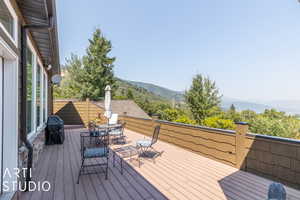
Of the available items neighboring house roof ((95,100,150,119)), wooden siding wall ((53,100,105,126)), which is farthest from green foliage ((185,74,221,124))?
wooden siding wall ((53,100,105,126))

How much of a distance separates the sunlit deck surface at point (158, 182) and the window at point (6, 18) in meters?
2.28

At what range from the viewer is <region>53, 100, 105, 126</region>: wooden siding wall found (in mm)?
10680

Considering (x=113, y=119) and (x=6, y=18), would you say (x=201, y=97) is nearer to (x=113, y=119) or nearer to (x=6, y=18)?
(x=113, y=119)

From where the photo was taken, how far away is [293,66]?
19.7 metres

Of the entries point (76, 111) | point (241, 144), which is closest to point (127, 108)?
point (76, 111)

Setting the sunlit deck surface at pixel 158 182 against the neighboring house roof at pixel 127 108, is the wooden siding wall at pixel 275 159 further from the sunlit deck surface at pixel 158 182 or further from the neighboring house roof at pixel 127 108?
the neighboring house roof at pixel 127 108

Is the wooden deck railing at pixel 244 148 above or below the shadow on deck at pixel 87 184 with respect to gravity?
above

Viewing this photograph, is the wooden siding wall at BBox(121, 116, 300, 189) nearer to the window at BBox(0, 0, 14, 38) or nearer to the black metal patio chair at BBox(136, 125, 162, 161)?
the black metal patio chair at BBox(136, 125, 162, 161)

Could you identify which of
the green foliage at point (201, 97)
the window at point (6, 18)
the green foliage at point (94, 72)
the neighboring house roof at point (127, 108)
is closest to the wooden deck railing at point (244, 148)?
the window at point (6, 18)

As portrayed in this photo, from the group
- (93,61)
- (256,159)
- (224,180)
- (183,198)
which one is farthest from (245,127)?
(93,61)

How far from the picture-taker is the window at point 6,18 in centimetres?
199

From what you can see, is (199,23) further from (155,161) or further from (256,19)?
(155,161)

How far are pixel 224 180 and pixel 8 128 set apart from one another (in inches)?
131

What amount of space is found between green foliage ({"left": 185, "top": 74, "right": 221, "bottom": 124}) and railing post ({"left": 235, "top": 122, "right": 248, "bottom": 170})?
1585 centimetres
